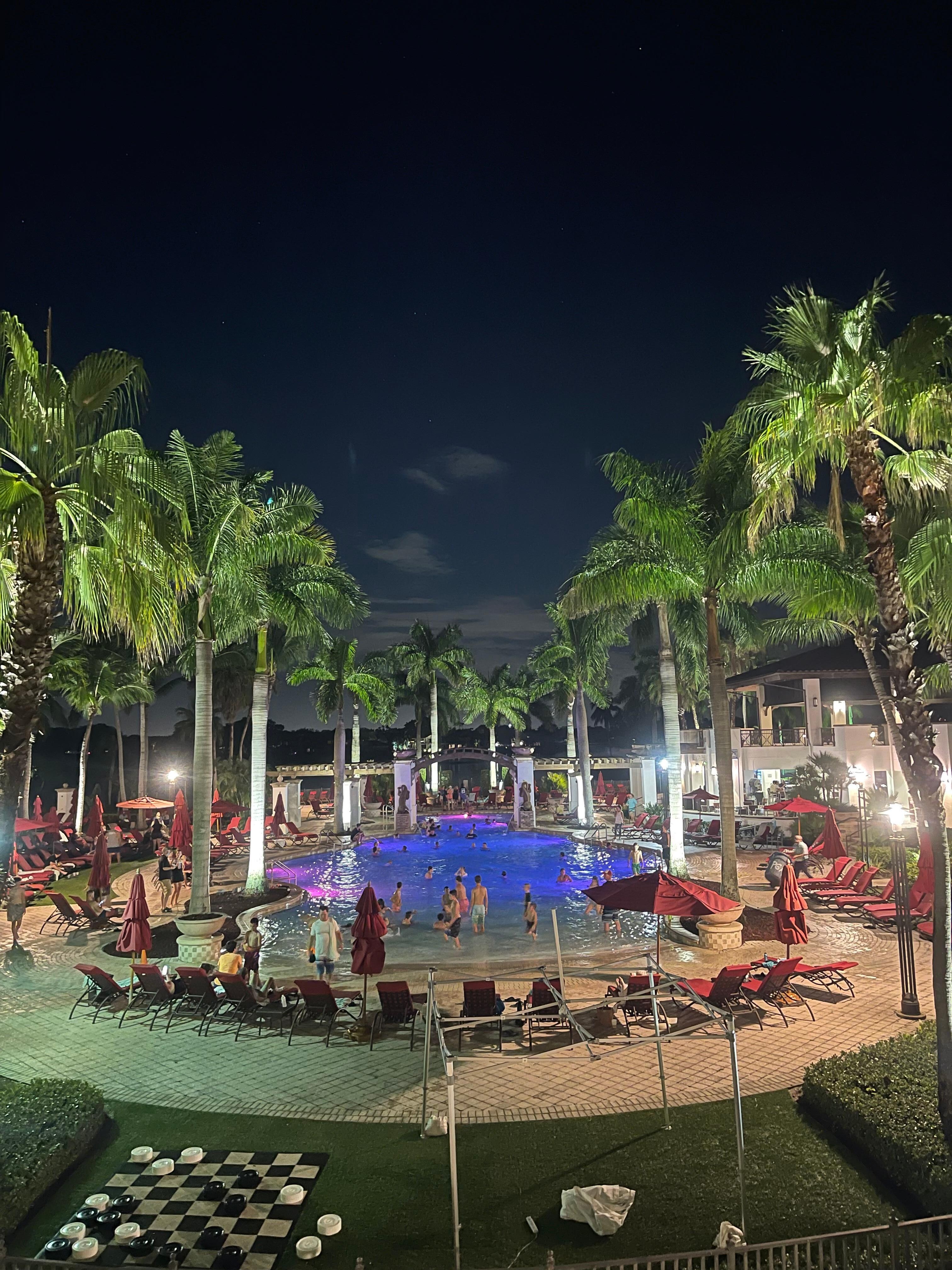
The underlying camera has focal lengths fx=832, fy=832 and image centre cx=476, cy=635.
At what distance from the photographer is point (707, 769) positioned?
147 feet

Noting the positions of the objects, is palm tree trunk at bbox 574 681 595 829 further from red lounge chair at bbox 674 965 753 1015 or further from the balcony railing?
red lounge chair at bbox 674 965 753 1015

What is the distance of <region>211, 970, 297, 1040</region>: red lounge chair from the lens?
517 inches

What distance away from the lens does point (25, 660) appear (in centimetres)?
885

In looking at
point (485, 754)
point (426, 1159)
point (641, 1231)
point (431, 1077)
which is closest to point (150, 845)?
point (485, 754)

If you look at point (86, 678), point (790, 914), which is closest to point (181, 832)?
point (86, 678)

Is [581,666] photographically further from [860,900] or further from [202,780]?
[202,780]

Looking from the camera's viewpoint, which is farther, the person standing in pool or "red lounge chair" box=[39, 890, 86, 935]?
the person standing in pool

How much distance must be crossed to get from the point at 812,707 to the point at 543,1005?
30153 millimetres

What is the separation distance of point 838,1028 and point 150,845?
27.5 m

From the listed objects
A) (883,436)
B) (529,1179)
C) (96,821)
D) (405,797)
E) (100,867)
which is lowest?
(529,1179)

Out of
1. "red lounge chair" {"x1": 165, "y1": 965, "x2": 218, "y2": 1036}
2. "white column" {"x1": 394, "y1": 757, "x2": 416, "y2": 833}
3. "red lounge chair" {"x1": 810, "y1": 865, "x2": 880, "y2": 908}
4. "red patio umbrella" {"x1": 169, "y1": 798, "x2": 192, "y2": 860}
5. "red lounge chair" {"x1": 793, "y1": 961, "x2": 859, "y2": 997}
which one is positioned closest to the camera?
"red lounge chair" {"x1": 165, "y1": 965, "x2": 218, "y2": 1036}

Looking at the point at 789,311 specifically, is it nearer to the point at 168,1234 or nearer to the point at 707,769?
the point at 168,1234

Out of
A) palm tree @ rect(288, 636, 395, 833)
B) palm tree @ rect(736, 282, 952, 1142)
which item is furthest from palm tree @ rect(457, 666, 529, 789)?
palm tree @ rect(736, 282, 952, 1142)

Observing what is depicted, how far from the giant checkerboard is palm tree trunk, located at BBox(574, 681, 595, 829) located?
32405 millimetres
